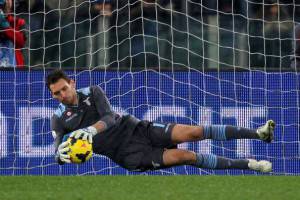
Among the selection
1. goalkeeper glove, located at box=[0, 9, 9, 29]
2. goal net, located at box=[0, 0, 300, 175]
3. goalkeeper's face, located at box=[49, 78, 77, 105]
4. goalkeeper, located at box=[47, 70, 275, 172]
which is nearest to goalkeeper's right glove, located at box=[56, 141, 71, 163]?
goalkeeper, located at box=[47, 70, 275, 172]

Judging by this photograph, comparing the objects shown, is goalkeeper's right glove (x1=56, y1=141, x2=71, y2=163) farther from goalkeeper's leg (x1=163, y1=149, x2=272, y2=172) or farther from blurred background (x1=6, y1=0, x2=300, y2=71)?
blurred background (x1=6, y1=0, x2=300, y2=71)

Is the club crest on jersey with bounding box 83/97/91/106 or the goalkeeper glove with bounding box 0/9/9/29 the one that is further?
the goalkeeper glove with bounding box 0/9/9/29

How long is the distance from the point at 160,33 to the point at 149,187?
114 inches

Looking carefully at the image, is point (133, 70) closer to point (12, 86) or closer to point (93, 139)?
point (12, 86)

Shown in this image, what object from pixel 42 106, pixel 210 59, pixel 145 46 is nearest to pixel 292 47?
pixel 210 59

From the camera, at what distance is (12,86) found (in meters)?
10.4

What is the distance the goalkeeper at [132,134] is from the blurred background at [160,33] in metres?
2.23

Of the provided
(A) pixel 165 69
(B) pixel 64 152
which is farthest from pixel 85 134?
(A) pixel 165 69

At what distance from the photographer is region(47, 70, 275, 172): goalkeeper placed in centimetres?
814

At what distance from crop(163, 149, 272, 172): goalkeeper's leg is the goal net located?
200 centimetres

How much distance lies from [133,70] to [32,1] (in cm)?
139

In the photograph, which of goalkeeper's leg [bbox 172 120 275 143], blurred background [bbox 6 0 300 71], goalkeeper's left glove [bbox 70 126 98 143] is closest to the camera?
goalkeeper's left glove [bbox 70 126 98 143]

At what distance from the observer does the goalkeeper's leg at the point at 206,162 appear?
820 cm

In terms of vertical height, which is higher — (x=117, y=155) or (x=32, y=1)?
(x=32, y=1)
